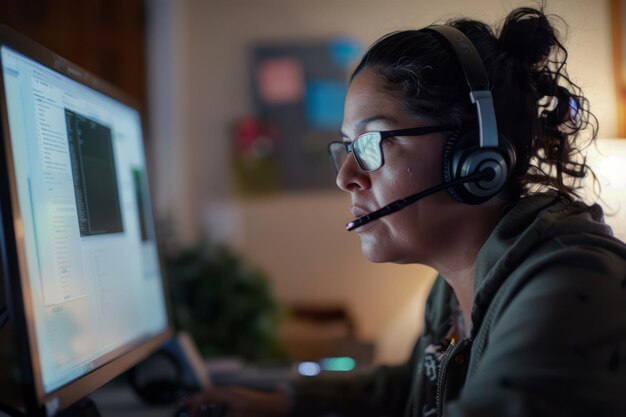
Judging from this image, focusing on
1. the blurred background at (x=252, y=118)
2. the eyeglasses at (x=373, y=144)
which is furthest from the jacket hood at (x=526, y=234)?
the blurred background at (x=252, y=118)

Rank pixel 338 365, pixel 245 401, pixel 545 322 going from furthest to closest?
pixel 338 365
pixel 245 401
pixel 545 322

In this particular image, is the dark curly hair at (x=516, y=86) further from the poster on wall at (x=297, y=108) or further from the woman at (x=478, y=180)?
the poster on wall at (x=297, y=108)

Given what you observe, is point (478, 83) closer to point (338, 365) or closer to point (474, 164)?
point (474, 164)

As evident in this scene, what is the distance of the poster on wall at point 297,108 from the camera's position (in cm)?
276

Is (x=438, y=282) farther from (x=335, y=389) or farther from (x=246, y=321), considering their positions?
(x=246, y=321)

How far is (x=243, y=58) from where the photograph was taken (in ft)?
9.21

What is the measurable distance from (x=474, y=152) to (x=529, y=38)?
199 millimetres

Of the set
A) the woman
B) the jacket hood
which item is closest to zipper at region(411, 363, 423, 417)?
the woman

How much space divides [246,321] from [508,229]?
1.24 metres

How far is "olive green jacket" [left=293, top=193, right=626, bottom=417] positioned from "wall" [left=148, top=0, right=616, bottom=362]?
187cm

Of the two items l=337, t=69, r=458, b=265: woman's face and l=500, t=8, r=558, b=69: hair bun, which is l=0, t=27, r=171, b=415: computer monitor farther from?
l=500, t=8, r=558, b=69: hair bun

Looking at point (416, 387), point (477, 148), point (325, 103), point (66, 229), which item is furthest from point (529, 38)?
point (325, 103)

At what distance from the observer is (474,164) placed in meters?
0.74

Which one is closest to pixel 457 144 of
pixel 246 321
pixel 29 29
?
pixel 246 321
